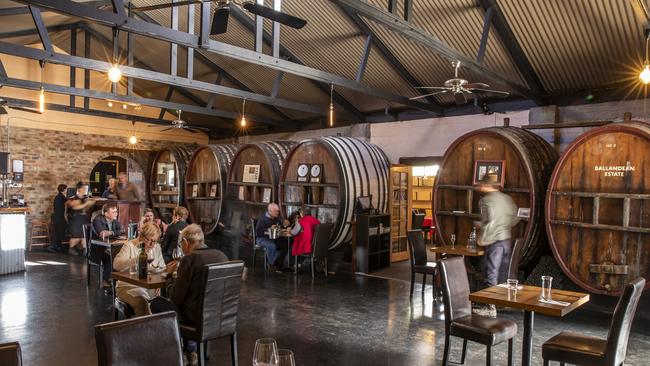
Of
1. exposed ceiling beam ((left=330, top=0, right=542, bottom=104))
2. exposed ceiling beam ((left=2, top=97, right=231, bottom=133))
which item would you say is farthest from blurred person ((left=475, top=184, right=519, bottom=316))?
exposed ceiling beam ((left=2, top=97, right=231, bottom=133))

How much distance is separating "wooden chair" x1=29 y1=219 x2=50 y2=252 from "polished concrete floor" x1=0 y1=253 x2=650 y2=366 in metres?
3.98

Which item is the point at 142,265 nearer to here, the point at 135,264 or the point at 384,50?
the point at 135,264

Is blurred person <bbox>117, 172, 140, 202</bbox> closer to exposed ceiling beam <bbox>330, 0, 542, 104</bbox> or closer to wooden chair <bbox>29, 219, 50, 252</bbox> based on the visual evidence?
wooden chair <bbox>29, 219, 50, 252</bbox>

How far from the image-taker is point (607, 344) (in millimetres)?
2854

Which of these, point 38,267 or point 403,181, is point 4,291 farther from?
point 403,181

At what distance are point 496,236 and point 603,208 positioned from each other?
1.12m

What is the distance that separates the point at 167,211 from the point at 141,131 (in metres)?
2.92

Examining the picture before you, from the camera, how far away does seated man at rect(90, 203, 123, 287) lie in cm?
627

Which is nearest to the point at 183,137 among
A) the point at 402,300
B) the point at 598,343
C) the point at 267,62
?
the point at 267,62

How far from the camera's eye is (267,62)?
6172 millimetres

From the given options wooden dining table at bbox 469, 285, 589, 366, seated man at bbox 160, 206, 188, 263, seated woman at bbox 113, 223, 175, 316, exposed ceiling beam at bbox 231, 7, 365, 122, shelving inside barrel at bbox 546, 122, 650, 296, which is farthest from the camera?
exposed ceiling beam at bbox 231, 7, 365, 122

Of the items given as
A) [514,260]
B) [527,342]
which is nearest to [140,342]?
[527,342]

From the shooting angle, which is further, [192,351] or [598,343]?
[192,351]

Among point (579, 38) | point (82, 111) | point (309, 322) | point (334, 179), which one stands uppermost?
point (579, 38)
